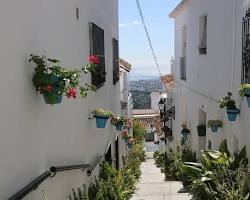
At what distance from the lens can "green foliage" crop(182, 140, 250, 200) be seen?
638 centimetres

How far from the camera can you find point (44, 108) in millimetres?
4559

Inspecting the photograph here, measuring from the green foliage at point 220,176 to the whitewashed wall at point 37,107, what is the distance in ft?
6.91

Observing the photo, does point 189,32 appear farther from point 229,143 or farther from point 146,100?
point 146,100

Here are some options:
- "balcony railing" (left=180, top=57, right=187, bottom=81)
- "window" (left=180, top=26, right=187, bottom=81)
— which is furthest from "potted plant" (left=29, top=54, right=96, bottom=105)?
"window" (left=180, top=26, right=187, bottom=81)

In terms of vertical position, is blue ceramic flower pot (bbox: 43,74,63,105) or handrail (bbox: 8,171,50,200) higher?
blue ceramic flower pot (bbox: 43,74,63,105)

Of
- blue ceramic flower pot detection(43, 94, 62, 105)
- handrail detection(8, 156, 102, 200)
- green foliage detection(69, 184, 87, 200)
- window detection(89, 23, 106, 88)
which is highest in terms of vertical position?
window detection(89, 23, 106, 88)

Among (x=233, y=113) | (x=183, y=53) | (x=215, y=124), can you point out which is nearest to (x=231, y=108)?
(x=233, y=113)

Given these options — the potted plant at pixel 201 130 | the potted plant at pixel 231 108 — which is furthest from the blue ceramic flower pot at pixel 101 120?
the potted plant at pixel 201 130

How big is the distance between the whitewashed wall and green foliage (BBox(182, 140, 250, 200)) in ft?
6.91

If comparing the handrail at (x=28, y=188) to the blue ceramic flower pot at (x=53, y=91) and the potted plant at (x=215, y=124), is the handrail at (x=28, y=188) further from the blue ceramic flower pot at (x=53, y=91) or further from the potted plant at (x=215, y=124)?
the potted plant at (x=215, y=124)

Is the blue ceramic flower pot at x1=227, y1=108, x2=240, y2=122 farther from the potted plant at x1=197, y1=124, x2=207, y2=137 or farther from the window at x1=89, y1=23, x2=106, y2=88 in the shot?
the potted plant at x1=197, y1=124, x2=207, y2=137

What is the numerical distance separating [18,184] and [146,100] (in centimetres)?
5628

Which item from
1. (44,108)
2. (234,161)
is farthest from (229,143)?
(44,108)

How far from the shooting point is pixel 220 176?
7020 millimetres
